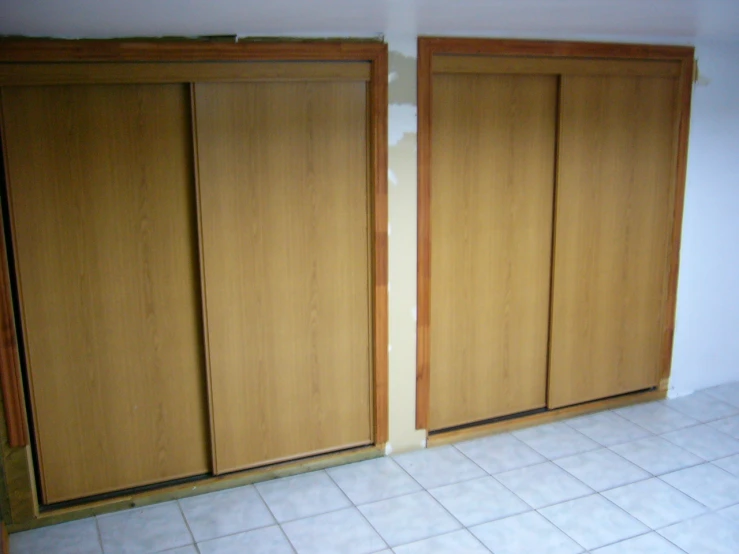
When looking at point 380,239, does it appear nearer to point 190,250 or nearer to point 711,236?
point 190,250

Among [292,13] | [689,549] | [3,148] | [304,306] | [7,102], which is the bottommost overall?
[689,549]

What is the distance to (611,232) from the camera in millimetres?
4051

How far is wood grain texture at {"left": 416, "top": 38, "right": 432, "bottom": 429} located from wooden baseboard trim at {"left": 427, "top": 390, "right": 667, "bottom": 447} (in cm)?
18

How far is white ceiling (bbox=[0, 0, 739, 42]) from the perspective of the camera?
237 cm

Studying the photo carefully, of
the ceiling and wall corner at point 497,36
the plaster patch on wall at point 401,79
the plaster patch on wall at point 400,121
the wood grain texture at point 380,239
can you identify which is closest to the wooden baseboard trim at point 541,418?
the ceiling and wall corner at point 497,36

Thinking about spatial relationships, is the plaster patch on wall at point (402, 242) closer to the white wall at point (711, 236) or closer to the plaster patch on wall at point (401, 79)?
the plaster patch on wall at point (401, 79)

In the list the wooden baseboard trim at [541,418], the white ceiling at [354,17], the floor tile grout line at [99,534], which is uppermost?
the white ceiling at [354,17]

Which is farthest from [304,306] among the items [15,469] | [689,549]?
[689,549]

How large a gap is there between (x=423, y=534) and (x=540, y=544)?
1.63 feet

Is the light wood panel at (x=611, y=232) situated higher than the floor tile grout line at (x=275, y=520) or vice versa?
the light wood panel at (x=611, y=232)

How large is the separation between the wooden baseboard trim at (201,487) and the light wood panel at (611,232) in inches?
52.7

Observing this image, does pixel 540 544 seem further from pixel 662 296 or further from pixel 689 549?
pixel 662 296

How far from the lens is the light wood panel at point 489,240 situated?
3.59m

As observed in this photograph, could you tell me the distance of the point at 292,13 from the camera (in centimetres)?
263
